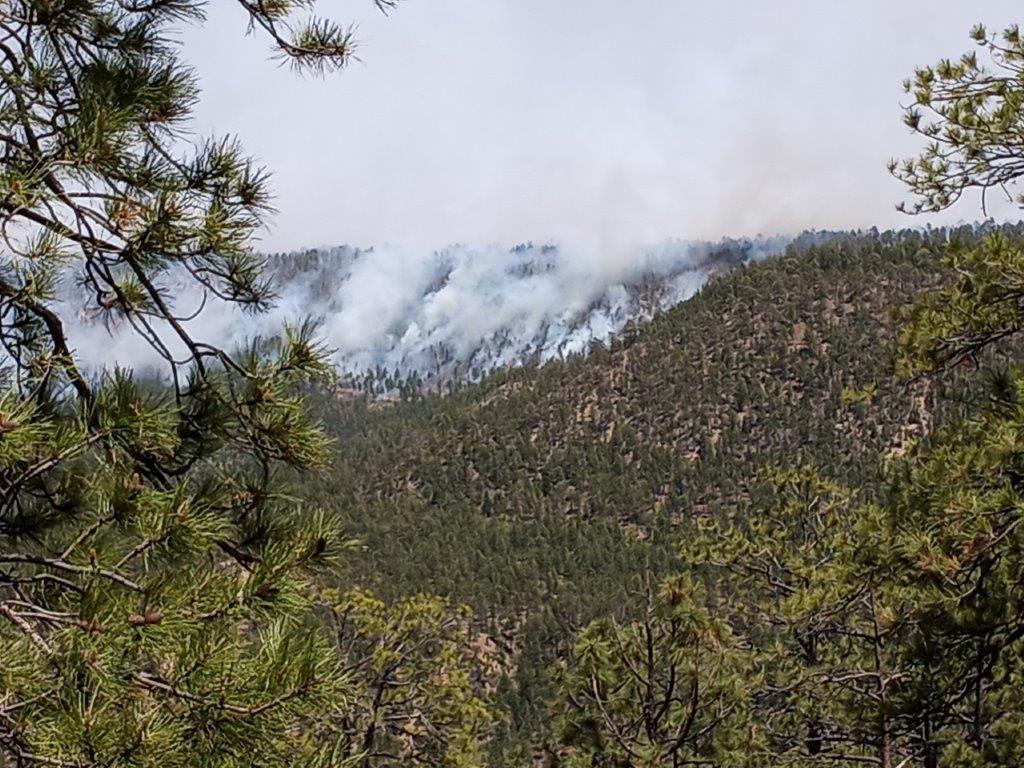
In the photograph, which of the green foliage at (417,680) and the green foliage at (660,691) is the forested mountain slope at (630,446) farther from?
the green foliage at (660,691)

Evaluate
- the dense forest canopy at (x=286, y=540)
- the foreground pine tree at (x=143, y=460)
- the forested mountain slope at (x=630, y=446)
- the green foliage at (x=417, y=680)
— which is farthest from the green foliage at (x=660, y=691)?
the forested mountain slope at (x=630, y=446)

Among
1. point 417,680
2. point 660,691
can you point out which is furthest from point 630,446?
point 660,691

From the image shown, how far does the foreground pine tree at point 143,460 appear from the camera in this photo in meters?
1.52

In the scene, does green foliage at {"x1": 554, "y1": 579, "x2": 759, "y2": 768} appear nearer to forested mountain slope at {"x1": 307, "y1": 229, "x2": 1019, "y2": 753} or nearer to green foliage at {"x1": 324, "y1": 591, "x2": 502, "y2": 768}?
green foliage at {"x1": 324, "y1": 591, "x2": 502, "y2": 768}

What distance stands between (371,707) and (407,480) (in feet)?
286

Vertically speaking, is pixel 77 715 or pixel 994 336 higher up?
pixel 994 336

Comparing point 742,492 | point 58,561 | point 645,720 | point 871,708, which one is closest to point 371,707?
point 645,720

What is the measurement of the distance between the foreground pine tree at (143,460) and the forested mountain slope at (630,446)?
187 ft

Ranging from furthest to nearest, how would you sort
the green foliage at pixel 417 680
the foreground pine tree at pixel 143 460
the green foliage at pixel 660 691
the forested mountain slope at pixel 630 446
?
1. the forested mountain slope at pixel 630 446
2. the green foliage at pixel 417 680
3. the green foliage at pixel 660 691
4. the foreground pine tree at pixel 143 460

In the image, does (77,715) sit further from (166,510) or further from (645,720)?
(645,720)

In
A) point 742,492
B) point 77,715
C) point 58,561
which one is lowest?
point 77,715

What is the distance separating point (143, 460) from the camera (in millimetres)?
2047

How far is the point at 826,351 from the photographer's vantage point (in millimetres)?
86562

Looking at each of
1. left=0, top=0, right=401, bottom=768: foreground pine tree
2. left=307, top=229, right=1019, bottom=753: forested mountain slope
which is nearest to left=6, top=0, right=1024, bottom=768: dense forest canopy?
left=0, top=0, right=401, bottom=768: foreground pine tree
